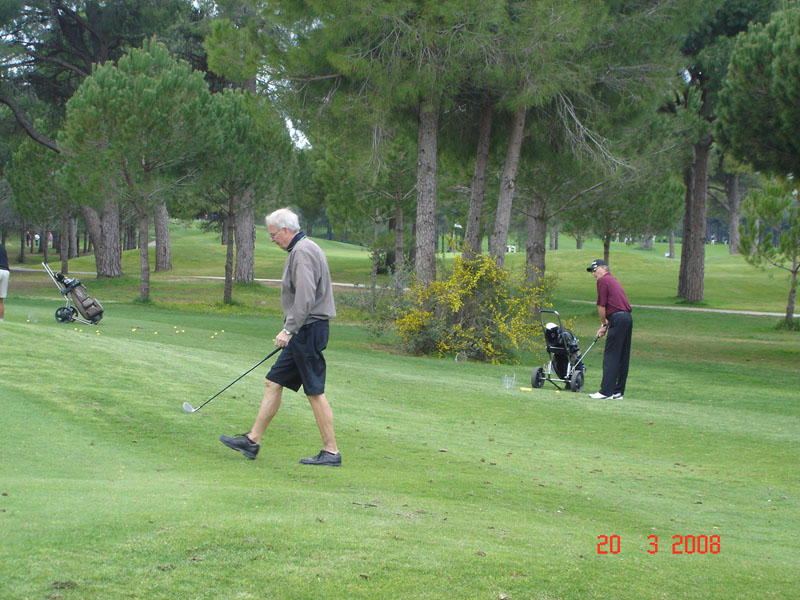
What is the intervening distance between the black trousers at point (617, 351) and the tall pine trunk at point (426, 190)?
835cm

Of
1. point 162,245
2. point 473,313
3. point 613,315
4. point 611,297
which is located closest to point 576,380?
point 613,315

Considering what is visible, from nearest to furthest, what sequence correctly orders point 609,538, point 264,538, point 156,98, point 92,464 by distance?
point 264,538 → point 609,538 → point 92,464 → point 156,98

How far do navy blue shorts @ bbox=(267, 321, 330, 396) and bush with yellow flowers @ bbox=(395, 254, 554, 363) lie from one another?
39.3 feet

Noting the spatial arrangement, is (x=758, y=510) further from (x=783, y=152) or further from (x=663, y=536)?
(x=783, y=152)

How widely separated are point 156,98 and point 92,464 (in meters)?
26.3

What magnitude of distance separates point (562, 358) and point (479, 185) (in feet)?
28.3

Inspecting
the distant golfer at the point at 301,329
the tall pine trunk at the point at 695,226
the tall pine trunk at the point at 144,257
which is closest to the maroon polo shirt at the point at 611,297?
the distant golfer at the point at 301,329

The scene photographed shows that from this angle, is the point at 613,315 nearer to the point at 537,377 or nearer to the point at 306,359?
the point at 537,377

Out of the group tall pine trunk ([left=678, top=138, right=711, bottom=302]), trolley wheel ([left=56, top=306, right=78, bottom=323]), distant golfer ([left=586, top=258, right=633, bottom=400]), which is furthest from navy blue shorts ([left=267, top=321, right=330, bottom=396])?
tall pine trunk ([left=678, top=138, right=711, bottom=302])

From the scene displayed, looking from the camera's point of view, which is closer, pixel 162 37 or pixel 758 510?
pixel 758 510

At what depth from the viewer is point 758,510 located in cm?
739

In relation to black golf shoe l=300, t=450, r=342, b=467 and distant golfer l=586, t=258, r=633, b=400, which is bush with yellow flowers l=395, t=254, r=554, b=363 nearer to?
distant golfer l=586, t=258, r=633, b=400

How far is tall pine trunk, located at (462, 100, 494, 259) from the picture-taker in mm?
21453

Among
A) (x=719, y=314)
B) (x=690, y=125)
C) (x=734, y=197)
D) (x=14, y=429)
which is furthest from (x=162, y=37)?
(x=734, y=197)
